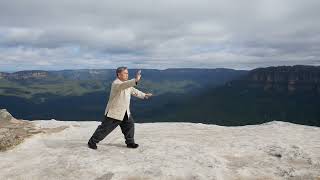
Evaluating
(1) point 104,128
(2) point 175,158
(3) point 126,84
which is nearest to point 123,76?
(3) point 126,84

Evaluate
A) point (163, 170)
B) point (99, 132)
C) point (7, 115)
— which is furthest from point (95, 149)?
point (7, 115)

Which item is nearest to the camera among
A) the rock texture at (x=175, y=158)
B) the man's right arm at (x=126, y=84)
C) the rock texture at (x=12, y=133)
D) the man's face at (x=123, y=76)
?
the rock texture at (x=175, y=158)

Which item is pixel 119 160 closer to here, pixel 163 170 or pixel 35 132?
pixel 163 170

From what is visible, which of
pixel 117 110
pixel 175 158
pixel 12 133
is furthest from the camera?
pixel 12 133

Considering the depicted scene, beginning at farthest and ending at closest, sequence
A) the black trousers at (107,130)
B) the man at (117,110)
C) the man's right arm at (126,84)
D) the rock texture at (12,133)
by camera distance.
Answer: the rock texture at (12,133)
the black trousers at (107,130)
the man at (117,110)
the man's right arm at (126,84)

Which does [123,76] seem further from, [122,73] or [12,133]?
[12,133]

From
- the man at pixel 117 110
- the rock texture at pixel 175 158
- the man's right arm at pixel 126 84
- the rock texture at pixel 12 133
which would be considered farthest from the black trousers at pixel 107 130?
the rock texture at pixel 12 133

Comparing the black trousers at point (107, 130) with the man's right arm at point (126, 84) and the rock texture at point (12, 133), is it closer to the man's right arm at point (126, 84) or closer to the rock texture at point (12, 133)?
the man's right arm at point (126, 84)

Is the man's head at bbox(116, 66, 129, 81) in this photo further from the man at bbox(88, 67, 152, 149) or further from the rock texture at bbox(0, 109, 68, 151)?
the rock texture at bbox(0, 109, 68, 151)

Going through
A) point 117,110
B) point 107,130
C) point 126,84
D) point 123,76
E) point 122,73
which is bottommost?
point 107,130

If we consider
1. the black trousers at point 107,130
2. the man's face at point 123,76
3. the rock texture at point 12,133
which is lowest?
the rock texture at point 12,133

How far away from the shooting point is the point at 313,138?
20266 millimetres

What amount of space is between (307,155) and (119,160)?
24.2 ft

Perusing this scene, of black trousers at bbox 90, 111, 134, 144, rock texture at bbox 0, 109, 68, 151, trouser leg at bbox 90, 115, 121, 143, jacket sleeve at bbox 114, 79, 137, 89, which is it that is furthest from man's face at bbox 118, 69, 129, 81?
rock texture at bbox 0, 109, 68, 151
